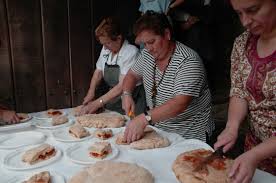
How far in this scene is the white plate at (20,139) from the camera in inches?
65.4

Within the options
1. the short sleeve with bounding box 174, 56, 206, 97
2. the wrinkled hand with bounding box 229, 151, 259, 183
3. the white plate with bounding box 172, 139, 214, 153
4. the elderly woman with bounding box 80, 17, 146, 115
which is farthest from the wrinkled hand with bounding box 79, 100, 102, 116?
the wrinkled hand with bounding box 229, 151, 259, 183

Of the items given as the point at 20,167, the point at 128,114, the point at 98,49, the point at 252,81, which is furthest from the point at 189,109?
the point at 98,49

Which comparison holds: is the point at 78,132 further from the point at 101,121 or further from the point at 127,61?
the point at 127,61

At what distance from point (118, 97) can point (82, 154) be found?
1228 millimetres

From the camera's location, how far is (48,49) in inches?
128

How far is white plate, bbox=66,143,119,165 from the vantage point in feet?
4.80

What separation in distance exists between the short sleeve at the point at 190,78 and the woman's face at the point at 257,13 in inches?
24.1

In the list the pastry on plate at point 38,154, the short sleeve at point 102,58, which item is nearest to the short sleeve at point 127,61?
the short sleeve at point 102,58

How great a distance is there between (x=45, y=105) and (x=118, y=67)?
3.74 feet

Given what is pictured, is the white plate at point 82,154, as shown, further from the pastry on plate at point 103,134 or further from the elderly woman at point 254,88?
the elderly woman at point 254,88

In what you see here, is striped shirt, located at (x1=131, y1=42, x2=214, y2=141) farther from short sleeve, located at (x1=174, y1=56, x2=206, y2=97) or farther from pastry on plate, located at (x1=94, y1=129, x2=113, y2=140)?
pastry on plate, located at (x1=94, y1=129, x2=113, y2=140)

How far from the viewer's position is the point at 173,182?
1.29m

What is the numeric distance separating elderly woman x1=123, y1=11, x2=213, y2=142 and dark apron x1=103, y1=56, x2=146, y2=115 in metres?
0.50

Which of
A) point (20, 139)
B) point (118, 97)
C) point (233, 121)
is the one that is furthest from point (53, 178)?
point (118, 97)
